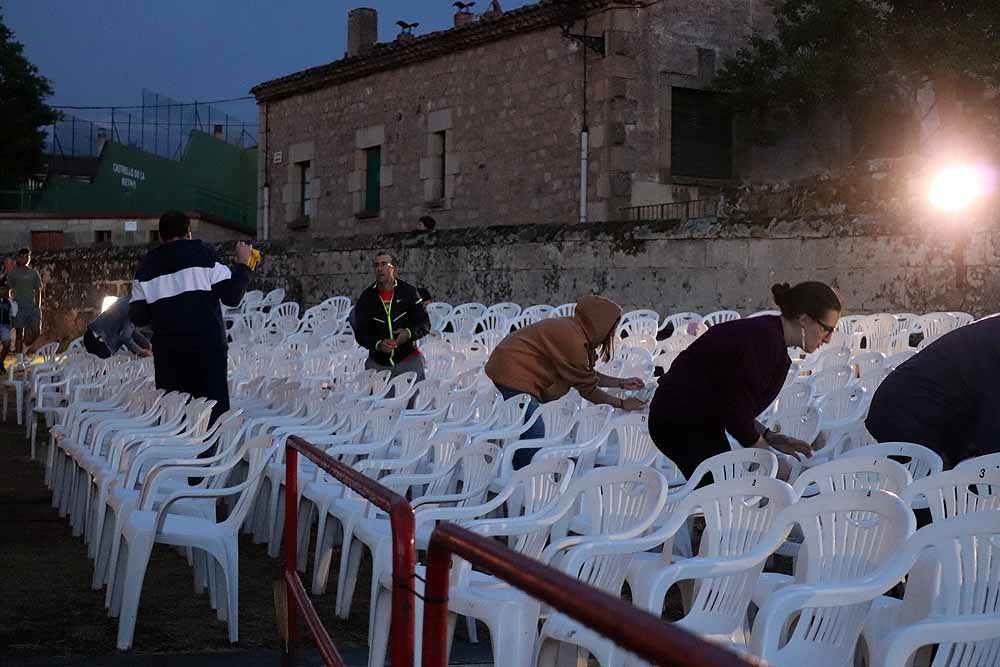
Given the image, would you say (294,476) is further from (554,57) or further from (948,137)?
(948,137)

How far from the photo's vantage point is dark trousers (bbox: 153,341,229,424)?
22.0 feet

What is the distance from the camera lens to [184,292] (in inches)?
260

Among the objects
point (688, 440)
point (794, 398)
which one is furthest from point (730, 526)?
point (794, 398)

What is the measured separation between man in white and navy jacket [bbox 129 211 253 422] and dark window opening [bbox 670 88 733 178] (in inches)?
532

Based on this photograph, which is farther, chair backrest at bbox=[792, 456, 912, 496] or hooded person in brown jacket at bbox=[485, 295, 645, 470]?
hooded person in brown jacket at bbox=[485, 295, 645, 470]

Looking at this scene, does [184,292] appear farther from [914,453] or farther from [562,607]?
[562,607]

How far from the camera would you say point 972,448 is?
442 cm

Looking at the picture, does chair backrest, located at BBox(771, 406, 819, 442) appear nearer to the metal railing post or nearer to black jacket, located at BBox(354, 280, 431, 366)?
the metal railing post

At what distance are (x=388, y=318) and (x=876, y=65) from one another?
44.7 ft

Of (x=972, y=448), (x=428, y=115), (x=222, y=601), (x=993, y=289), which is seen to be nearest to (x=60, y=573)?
(x=222, y=601)

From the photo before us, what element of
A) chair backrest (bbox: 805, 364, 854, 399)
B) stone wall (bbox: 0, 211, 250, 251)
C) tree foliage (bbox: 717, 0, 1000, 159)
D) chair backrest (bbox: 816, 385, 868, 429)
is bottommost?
A: chair backrest (bbox: 816, 385, 868, 429)

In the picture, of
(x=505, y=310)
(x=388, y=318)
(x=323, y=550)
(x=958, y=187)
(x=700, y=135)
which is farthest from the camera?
(x=700, y=135)

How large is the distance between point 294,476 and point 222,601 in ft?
4.51

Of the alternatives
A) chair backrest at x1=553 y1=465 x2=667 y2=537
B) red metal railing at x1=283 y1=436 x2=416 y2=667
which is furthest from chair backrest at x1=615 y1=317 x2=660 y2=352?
red metal railing at x1=283 y1=436 x2=416 y2=667
